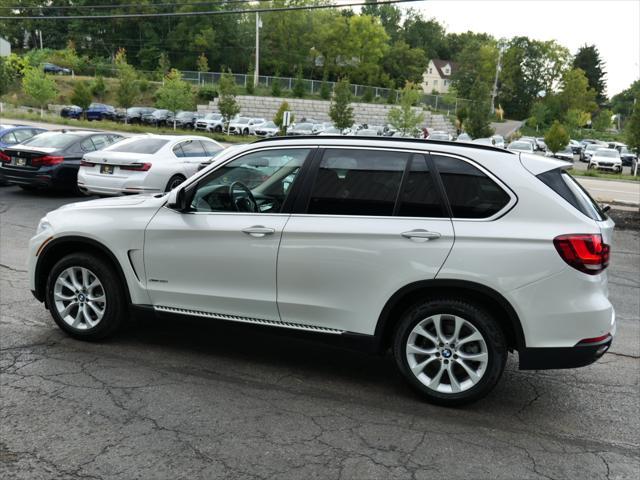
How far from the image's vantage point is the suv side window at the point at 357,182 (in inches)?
171

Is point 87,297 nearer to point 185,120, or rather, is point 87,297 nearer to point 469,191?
point 469,191

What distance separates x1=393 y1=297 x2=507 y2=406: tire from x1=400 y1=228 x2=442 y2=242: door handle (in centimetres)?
44

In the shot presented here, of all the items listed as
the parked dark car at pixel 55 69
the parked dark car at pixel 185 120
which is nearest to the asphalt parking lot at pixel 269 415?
the parked dark car at pixel 185 120

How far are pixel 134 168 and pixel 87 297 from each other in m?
7.19

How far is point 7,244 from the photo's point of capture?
9.23 m

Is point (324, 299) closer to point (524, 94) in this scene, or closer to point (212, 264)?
point (212, 264)

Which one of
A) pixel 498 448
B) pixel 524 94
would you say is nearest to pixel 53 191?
pixel 498 448

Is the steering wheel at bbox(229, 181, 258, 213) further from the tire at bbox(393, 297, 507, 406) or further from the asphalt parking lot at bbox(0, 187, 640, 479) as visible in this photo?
the tire at bbox(393, 297, 507, 406)

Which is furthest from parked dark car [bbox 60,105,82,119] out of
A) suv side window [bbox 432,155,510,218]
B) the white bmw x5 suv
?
suv side window [bbox 432,155,510,218]

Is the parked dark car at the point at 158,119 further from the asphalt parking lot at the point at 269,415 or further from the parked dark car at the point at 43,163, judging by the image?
the asphalt parking lot at the point at 269,415

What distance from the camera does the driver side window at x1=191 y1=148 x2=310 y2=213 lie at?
472cm

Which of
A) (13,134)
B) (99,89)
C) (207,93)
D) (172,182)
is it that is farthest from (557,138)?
(99,89)

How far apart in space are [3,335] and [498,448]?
4224 mm

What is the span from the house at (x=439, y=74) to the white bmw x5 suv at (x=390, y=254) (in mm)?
130781
